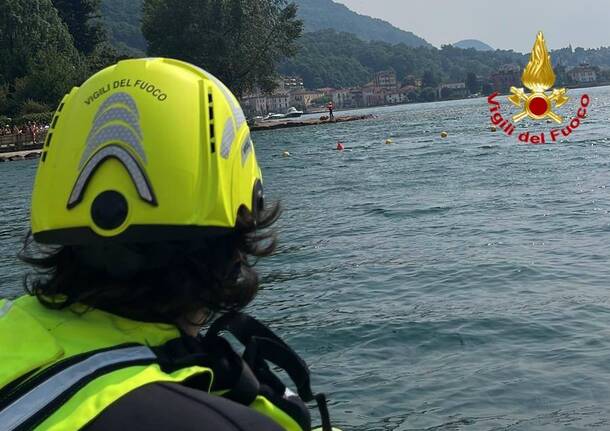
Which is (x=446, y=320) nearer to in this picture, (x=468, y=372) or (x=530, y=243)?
(x=468, y=372)

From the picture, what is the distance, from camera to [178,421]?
1325mm

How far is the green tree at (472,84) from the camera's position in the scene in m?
170

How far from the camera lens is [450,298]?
25.8 ft

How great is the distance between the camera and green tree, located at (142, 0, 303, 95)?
65125 mm

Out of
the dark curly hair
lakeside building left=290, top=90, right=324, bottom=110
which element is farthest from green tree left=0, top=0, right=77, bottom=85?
lakeside building left=290, top=90, right=324, bottom=110

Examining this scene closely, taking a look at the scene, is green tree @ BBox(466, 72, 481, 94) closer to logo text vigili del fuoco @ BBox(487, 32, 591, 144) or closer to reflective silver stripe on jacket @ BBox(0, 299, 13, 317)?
logo text vigili del fuoco @ BBox(487, 32, 591, 144)

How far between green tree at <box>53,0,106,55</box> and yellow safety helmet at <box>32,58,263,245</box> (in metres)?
76.2

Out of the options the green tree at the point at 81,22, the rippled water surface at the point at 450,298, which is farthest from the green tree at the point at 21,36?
the rippled water surface at the point at 450,298

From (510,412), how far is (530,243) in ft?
17.6

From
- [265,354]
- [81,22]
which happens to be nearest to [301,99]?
[81,22]

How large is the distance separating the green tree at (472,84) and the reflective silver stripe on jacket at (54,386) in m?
173

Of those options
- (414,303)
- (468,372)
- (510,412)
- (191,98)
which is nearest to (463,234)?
(414,303)

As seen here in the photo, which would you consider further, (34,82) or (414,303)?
(34,82)

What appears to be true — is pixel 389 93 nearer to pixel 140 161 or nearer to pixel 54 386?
pixel 140 161
